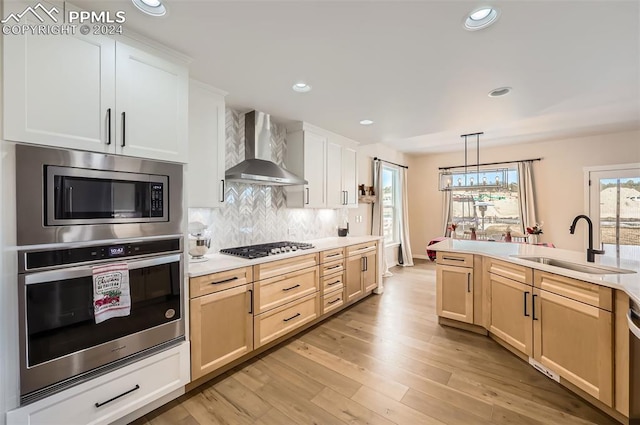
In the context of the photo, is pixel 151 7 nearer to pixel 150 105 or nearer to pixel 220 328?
pixel 150 105

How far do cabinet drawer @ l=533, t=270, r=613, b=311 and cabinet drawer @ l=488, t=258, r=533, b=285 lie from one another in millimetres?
57

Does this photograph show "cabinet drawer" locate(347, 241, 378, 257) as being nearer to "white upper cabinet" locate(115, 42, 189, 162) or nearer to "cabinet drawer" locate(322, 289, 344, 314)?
"cabinet drawer" locate(322, 289, 344, 314)

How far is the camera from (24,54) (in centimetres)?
134

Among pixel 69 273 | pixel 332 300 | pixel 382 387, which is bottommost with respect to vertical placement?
pixel 382 387

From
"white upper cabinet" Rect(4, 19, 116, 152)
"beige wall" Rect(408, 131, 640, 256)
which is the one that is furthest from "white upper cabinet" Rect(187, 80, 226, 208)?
"beige wall" Rect(408, 131, 640, 256)

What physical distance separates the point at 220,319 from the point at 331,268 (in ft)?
4.97

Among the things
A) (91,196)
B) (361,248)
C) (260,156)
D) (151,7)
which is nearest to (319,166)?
(260,156)

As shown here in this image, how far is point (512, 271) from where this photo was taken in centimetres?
249

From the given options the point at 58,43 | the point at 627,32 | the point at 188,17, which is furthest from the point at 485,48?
the point at 58,43

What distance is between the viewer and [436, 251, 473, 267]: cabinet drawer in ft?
9.70

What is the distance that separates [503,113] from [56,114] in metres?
4.12

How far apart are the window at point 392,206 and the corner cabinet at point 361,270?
219cm

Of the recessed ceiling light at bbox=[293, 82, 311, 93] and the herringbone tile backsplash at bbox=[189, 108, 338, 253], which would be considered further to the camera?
the herringbone tile backsplash at bbox=[189, 108, 338, 253]

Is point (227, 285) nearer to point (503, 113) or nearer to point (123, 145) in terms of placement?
point (123, 145)
